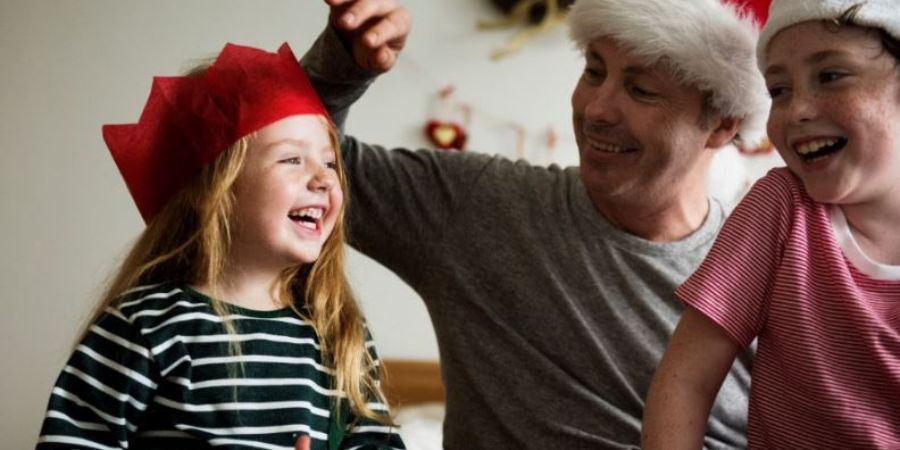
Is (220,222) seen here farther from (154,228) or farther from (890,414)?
(890,414)

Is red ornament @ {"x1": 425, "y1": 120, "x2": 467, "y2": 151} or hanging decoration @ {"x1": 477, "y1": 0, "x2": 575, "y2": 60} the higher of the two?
hanging decoration @ {"x1": 477, "y1": 0, "x2": 575, "y2": 60}

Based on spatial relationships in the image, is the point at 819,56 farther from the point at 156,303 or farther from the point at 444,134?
the point at 444,134

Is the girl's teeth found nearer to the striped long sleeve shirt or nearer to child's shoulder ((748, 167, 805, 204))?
child's shoulder ((748, 167, 805, 204))

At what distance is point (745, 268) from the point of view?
1.19 meters

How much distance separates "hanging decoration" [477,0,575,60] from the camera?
9.52ft

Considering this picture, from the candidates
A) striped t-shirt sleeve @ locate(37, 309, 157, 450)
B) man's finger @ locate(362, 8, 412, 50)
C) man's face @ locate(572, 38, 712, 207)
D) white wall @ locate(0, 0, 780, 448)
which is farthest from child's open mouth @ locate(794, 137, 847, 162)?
white wall @ locate(0, 0, 780, 448)

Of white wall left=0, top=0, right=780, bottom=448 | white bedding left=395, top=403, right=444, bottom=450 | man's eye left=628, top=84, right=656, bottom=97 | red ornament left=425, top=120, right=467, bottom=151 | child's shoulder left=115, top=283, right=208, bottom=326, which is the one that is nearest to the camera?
child's shoulder left=115, top=283, right=208, bottom=326

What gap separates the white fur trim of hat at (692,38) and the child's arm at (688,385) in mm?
Answer: 510

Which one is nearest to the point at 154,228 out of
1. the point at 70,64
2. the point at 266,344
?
the point at 266,344

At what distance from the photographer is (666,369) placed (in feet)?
3.92

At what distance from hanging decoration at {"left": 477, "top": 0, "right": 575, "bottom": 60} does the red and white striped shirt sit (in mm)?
1750

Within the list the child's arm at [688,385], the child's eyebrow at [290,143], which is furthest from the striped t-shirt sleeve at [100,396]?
the child's arm at [688,385]

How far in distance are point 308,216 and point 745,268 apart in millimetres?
573

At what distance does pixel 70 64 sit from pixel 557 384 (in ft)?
5.83
